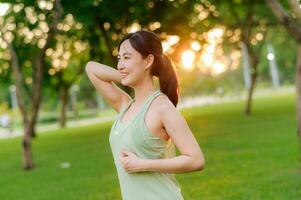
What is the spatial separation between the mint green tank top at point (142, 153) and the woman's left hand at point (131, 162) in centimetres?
3

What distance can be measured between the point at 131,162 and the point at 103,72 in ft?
2.52

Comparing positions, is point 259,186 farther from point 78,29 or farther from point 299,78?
point 78,29

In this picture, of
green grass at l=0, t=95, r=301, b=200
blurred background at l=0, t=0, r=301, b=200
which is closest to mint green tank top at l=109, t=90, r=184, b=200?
blurred background at l=0, t=0, r=301, b=200

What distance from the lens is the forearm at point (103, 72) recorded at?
124 inches

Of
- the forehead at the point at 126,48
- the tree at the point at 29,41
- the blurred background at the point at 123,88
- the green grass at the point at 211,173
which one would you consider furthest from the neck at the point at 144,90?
the tree at the point at 29,41

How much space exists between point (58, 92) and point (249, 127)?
15562 millimetres

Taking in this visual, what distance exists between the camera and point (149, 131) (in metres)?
2.65

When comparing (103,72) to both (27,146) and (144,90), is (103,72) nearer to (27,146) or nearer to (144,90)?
(144,90)

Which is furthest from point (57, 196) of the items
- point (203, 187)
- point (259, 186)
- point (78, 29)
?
point (78, 29)

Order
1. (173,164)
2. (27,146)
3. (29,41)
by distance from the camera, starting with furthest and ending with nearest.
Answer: (29,41)
(27,146)
(173,164)

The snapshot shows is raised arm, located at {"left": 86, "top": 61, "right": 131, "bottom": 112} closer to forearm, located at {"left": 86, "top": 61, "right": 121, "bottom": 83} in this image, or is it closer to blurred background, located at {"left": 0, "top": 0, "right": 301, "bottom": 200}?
forearm, located at {"left": 86, "top": 61, "right": 121, "bottom": 83}

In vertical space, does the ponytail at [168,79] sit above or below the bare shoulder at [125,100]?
above

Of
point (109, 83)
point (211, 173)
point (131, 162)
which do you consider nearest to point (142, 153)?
point (131, 162)

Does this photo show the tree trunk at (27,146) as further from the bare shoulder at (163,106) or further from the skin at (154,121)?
the bare shoulder at (163,106)
